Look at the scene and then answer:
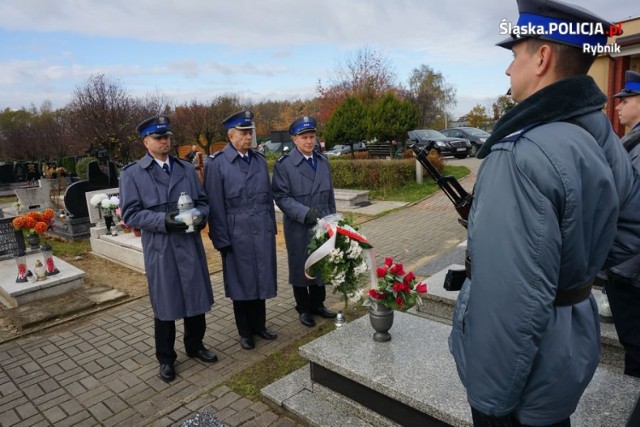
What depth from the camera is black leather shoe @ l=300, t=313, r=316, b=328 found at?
491 cm

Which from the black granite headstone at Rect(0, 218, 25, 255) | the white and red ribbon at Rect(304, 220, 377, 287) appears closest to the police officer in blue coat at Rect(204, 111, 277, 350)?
the white and red ribbon at Rect(304, 220, 377, 287)

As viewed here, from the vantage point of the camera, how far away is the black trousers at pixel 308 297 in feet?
16.3

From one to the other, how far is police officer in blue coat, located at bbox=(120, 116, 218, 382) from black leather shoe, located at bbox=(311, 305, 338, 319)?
152 centimetres

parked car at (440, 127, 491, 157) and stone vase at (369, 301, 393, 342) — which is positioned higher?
parked car at (440, 127, 491, 157)

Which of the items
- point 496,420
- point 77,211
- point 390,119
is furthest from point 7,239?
point 390,119

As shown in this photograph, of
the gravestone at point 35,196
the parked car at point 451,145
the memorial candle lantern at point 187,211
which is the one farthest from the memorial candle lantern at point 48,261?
the parked car at point 451,145

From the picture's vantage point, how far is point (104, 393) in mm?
3855

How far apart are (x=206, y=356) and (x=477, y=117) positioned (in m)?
51.1

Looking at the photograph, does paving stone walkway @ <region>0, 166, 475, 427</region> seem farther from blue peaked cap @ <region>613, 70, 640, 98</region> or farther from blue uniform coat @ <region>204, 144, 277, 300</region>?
blue peaked cap @ <region>613, 70, 640, 98</region>

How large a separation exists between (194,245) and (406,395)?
7.55 ft

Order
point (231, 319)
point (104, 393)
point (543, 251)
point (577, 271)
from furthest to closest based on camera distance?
point (231, 319) → point (104, 393) → point (577, 271) → point (543, 251)

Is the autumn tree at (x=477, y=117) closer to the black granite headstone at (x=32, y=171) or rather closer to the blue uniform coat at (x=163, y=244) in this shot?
the black granite headstone at (x=32, y=171)

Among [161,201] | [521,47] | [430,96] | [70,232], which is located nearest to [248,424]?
[161,201]

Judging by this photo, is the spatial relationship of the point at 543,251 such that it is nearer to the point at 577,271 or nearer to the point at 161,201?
the point at 577,271
